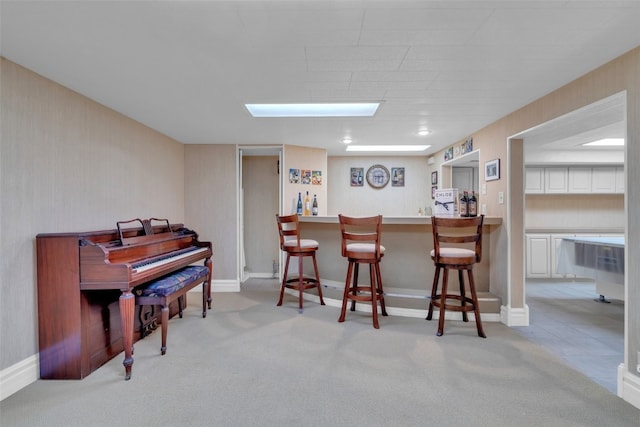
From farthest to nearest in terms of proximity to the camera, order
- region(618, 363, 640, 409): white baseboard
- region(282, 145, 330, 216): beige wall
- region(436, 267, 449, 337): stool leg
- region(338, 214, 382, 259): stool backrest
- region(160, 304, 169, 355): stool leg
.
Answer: region(282, 145, 330, 216): beige wall < region(338, 214, 382, 259): stool backrest < region(436, 267, 449, 337): stool leg < region(160, 304, 169, 355): stool leg < region(618, 363, 640, 409): white baseboard

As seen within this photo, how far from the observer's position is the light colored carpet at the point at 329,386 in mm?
1628

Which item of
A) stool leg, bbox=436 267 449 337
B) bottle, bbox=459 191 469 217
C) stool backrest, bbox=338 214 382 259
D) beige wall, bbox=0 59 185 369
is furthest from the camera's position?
bottle, bbox=459 191 469 217

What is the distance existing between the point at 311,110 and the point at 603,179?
5566 millimetres

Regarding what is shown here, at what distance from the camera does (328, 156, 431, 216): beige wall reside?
18.3 feet

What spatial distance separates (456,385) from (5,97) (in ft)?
11.5

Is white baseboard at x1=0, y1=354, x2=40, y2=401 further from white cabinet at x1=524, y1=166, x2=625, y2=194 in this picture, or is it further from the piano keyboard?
white cabinet at x1=524, y1=166, x2=625, y2=194

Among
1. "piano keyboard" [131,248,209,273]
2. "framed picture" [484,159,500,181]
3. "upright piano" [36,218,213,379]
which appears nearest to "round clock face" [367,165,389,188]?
"framed picture" [484,159,500,181]

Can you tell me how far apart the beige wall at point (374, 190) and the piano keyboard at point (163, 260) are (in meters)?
3.00

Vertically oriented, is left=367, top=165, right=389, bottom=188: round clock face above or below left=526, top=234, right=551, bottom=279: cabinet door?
above

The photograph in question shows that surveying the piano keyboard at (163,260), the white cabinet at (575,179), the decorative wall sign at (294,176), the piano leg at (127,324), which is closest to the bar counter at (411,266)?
the decorative wall sign at (294,176)

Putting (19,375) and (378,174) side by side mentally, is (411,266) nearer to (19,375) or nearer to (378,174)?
(378,174)

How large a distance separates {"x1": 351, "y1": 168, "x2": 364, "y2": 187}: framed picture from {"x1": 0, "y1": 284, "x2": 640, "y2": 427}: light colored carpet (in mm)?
3280

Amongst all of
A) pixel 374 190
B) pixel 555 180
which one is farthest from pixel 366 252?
pixel 555 180

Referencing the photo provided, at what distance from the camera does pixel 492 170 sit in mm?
3314
